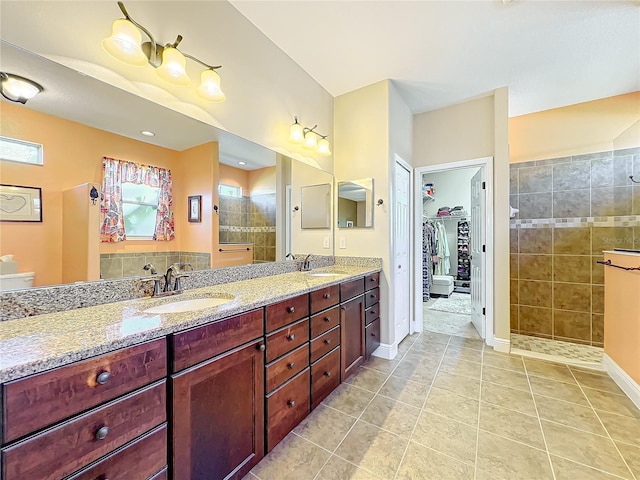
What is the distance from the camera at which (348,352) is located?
6.93 ft

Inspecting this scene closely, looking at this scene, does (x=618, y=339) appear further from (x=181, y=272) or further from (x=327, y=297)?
(x=181, y=272)

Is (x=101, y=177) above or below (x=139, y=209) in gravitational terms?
above

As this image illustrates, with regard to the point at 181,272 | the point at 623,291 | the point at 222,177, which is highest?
the point at 222,177

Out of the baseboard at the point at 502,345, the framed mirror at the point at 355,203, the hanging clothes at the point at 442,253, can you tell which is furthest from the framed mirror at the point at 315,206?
the hanging clothes at the point at 442,253

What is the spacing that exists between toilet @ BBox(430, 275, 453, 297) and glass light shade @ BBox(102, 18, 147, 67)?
5438 millimetres

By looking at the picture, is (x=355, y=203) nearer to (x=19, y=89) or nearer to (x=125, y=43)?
(x=125, y=43)

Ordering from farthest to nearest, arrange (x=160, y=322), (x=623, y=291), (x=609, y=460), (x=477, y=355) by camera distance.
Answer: (x=477, y=355), (x=623, y=291), (x=609, y=460), (x=160, y=322)

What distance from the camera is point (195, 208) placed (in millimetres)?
1667

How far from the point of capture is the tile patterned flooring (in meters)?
1.35

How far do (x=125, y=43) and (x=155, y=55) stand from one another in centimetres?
18

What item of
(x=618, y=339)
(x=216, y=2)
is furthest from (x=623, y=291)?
(x=216, y=2)

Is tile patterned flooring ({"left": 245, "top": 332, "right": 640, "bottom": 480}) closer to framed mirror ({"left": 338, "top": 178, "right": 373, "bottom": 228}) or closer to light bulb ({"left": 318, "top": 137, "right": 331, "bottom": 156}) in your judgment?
framed mirror ({"left": 338, "top": 178, "right": 373, "bottom": 228})

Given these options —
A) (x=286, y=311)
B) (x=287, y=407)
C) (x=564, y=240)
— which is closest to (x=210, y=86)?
(x=286, y=311)

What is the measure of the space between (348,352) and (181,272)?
55.3 inches
